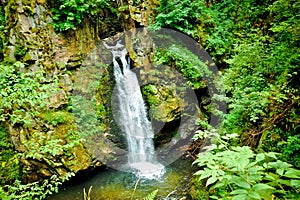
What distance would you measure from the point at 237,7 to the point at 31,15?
7926 millimetres

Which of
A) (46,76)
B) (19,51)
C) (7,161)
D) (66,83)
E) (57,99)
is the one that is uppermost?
(19,51)

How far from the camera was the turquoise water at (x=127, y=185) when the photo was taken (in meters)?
5.93

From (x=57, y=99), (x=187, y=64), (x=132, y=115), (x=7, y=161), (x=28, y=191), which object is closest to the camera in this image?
(x=28, y=191)

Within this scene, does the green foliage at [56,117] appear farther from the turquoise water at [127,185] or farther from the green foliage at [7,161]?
the turquoise water at [127,185]

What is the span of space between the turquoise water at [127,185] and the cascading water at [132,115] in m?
1.03

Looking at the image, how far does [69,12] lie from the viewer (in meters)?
7.09

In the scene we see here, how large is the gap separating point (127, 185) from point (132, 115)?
9.77 feet

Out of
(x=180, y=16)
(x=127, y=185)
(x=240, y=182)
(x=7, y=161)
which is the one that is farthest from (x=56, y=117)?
(x=240, y=182)

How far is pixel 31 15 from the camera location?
21.1 feet

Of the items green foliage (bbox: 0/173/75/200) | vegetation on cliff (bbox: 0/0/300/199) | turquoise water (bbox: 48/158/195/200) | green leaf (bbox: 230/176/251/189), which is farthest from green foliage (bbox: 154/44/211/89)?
green leaf (bbox: 230/176/251/189)

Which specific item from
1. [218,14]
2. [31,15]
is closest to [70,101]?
[31,15]

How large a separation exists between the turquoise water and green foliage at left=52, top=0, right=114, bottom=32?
521cm

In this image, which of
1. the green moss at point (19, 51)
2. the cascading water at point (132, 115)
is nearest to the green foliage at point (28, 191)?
the green moss at point (19, 51)

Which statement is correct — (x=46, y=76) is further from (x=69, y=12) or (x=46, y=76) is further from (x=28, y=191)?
(x=28, y=191)
